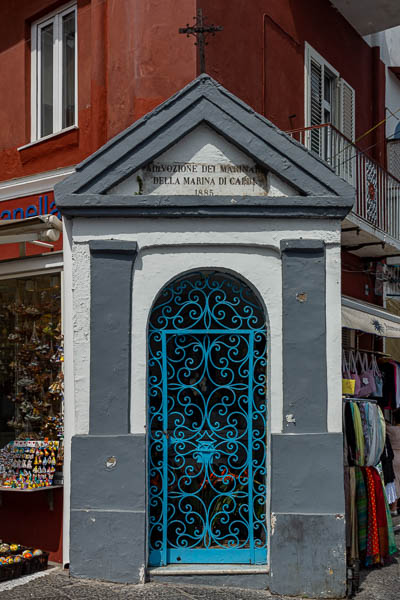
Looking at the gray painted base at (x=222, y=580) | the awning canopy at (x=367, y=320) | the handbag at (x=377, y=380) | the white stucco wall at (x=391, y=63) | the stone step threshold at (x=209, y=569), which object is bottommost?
the gray painted base at (x=222, y=580)

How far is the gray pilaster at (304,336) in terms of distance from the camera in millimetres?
6758

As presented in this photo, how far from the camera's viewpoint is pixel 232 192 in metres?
6.97

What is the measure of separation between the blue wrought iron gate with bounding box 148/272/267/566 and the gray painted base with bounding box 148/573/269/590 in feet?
0.73

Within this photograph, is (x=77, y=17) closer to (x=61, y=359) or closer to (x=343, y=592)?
(x=61, y=359)

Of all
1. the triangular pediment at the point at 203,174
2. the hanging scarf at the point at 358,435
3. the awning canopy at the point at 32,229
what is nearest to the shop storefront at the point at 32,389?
the awning canopy at the point at 32,229

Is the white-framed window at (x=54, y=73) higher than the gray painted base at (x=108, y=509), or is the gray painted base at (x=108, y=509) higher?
the white-framed window at (x=54, y=73)

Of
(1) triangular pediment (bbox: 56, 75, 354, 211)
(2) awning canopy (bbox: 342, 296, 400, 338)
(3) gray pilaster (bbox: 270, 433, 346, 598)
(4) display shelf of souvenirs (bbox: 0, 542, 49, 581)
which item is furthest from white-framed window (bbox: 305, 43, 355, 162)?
(4) display shelf of souvenirs (bbox: 0, 542, 49, 581)

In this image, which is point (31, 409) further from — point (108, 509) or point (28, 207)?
point (28, 207)

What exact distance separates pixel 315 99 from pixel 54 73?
396 cm

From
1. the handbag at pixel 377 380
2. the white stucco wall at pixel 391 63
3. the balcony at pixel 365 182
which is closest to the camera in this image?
the handbag at pixel 377 380

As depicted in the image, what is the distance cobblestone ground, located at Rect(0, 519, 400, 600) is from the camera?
6.35m

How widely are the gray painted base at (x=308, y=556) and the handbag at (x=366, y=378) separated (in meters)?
4.01

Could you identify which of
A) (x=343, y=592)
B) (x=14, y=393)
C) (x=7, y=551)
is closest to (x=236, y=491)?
(x=343, y=592)

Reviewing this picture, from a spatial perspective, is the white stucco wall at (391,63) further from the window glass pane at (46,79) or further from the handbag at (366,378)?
the window glass pane at (46,79)
